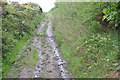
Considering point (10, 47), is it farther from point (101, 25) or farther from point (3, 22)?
point (101, 25)

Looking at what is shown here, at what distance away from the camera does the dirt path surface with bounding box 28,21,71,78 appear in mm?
10449

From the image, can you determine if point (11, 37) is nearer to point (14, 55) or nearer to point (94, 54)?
point (14, 55)

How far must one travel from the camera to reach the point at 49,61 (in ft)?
41.1

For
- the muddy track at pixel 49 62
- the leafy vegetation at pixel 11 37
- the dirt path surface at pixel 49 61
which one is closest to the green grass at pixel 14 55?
the leafy vegetation at pixel 11 37

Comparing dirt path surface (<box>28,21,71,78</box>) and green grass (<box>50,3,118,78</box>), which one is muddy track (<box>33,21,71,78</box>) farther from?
green grass (<box>50,3,118,78</box>)

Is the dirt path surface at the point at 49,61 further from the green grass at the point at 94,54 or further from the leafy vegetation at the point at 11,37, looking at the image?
the leafy vegetation at the point at 11,37

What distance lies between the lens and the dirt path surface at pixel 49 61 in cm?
1045

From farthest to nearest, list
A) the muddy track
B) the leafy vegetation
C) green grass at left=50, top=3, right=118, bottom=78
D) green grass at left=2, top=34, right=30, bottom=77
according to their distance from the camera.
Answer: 1. the leafy vegetation
2. green grass at left=2, top=34, right=30, bottom=77
3. the muddy track
4. green grass at left=50, top=3, right=118, bottom=78

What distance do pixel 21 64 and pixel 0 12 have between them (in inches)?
350

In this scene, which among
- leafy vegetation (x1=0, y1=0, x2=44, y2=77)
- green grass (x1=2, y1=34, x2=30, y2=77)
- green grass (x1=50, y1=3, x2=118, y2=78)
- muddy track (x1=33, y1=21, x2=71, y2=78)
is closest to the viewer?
green grass (x1=50, y1=3, x2=118, y2=78)

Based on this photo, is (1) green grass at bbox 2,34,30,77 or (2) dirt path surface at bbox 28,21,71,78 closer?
(2) dirt path surface at bbox 28,21,71,78

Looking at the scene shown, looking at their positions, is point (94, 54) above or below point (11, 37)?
below

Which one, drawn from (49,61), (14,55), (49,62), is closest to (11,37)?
(14,55)

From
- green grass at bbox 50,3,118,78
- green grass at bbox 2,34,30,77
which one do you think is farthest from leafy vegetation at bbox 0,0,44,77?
green grass at bbox 50,3,118,78
